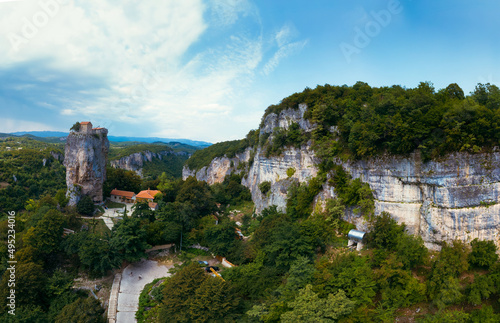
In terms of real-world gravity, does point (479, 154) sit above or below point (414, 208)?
above

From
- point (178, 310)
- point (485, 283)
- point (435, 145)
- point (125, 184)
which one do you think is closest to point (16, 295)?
point (178, 310)

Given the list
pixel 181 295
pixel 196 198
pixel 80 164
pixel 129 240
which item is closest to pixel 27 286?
pixel 129 240

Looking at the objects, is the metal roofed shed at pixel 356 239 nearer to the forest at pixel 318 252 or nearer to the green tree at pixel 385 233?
the forest at pixel 318 252

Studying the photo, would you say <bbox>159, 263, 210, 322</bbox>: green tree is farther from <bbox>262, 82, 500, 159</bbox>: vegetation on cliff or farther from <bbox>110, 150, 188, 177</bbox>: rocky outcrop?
<bbox>110, 150, 188, 177</bbox>: rocky outcrop

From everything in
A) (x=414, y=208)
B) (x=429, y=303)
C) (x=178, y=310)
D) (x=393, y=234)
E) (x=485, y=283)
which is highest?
(x=414, y=208)

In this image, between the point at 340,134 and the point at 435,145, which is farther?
the point at 340,134

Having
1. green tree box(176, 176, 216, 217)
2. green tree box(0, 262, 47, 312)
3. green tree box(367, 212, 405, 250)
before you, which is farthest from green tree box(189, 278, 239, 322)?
green tree box(176, 176, 216, 217)

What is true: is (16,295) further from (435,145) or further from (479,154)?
(479,154)
